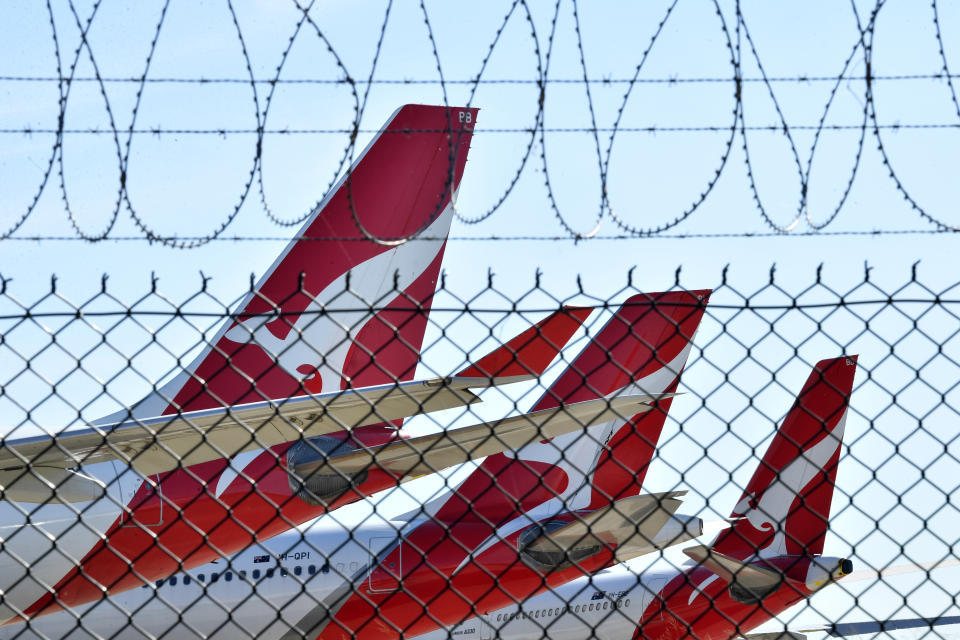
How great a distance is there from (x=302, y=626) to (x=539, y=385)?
11967 millimetres

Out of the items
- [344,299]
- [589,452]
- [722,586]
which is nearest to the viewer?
[344,299]

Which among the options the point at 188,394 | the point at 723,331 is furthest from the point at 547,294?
the point at 188,394

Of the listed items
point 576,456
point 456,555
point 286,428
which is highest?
point 286,428

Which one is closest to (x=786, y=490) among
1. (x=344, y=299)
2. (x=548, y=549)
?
(x=548, y=549)

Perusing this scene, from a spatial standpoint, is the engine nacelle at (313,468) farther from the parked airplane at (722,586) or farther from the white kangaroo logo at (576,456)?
the parked airplane at (722,586)

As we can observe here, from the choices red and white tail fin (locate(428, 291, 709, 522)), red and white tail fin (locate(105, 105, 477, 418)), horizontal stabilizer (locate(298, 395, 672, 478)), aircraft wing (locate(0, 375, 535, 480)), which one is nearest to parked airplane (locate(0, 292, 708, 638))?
red and white tail fin (locate(428, 291, 709, 522))

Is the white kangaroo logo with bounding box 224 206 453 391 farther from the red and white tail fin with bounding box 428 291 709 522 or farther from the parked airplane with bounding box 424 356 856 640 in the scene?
the parked airplane with bounding box 424 356 856 640

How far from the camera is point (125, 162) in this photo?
5316 millimetres

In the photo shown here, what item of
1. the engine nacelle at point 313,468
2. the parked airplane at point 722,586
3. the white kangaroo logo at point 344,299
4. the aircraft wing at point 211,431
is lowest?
the parked airplane at point 722,586

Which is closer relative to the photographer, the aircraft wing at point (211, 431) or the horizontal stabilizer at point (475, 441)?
the horizontal stabilizer at point (475, 441)

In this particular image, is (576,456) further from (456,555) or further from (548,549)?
(456,555)

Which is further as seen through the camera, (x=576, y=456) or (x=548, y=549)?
(x=576, y=456)

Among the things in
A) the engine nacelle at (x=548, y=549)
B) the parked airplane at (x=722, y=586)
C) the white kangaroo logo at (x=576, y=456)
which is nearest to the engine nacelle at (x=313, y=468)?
the engine nacelle at (x=548, y=549)

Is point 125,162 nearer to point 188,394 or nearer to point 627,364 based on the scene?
point 188,394
